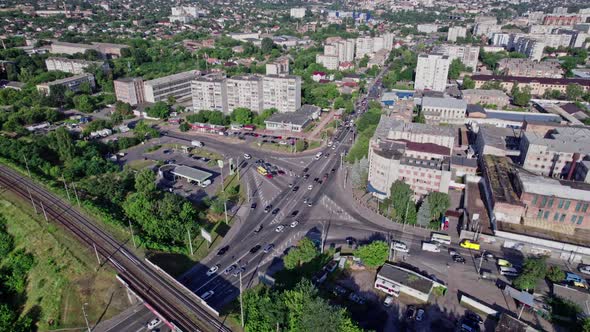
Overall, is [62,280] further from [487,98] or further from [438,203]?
[487,98]

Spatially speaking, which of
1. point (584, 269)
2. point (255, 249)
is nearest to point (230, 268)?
point (255, 249)

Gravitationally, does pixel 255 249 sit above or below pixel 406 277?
below

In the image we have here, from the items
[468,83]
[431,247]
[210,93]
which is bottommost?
[431,247]

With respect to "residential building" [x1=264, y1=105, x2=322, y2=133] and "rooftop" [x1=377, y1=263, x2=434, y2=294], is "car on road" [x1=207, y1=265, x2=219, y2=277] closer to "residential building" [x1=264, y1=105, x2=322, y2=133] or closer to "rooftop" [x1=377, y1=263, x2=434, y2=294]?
"rooftop" [x1=377, y1=263, x2=434, y2=294]

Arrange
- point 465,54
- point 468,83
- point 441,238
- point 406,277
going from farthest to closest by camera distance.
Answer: point 465,54, point 468,83, point 441,238, point 406,277

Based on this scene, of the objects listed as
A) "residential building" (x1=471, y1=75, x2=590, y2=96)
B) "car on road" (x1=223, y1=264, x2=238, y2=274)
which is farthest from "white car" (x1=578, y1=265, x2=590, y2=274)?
"residential building" (x1=471, y1=75, x2=590, y2=96)
